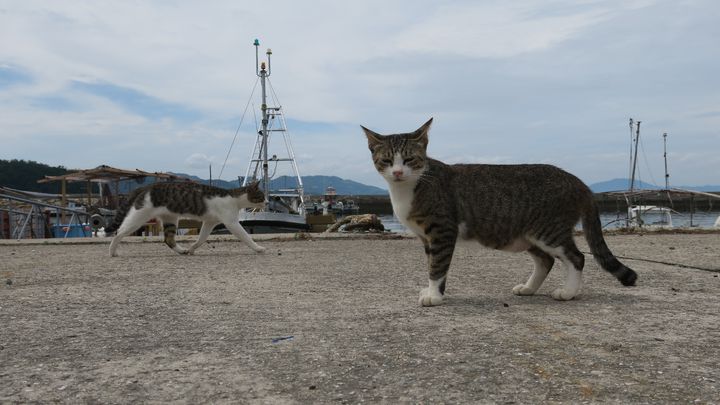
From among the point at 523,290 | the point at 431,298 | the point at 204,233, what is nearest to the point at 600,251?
the point at 523,290

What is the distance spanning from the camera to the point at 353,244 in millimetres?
7867

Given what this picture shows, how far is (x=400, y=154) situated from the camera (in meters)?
3.39

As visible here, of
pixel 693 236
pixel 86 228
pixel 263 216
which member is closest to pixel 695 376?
pixel 693 236

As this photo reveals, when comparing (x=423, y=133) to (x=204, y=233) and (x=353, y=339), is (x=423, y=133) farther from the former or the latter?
(x=204, y=233)

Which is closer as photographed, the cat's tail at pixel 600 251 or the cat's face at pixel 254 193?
the cat's tail at pixel 600 251

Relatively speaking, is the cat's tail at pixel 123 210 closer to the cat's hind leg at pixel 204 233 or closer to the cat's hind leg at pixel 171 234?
the cat's hind leg at pixel 171 234

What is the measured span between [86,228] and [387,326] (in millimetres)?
15443

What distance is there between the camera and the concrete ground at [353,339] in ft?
5.57

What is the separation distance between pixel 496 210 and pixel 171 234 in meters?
4.90

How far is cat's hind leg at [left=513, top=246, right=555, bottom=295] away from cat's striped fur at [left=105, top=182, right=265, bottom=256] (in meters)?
3.97

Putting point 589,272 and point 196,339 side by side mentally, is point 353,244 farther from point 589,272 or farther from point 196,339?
point 196,339

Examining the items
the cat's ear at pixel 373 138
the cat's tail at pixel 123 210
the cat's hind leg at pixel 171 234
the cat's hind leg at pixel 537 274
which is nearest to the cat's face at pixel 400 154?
the cat's ear at pixel 373 138

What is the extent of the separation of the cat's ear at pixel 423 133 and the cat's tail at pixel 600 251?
1.07m

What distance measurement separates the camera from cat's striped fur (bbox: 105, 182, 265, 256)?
6.84 metres
